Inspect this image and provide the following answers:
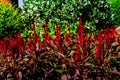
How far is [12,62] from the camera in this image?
5648mm

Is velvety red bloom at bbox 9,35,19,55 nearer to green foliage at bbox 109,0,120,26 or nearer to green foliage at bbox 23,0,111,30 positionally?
green foliage at bbox 23,0,111,30

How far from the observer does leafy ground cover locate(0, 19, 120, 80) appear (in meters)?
5.53

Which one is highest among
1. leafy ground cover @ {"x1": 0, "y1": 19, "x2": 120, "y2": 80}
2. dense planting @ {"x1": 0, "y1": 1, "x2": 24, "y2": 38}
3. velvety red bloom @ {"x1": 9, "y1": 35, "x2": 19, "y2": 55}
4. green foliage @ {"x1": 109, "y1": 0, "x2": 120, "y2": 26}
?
velvety red bloom @ {"x1": 9, "y1": 35, "x2": 19, "y2": 55}

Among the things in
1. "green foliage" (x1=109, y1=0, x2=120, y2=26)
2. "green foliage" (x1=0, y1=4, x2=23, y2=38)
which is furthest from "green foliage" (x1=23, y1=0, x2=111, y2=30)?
"green foliage" (x1=109, y1=0, x2=120, y2=26)

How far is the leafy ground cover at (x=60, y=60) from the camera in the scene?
5527mm

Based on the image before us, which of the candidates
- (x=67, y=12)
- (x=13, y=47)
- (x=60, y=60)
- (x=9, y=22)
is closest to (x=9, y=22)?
(x=9, y=22)

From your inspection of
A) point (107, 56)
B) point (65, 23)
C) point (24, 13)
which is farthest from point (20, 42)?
point (24, 13)

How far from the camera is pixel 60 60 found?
5605mm

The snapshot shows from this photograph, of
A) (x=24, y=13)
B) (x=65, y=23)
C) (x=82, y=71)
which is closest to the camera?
(x=82, y=71)

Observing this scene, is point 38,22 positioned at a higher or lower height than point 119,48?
lower

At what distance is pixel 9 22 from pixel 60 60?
5863 mm

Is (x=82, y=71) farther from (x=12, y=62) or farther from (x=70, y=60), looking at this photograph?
(x=12, y=62)

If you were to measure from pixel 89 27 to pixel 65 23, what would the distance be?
0.62 metres

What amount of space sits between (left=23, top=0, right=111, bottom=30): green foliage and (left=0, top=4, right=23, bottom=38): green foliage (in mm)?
469
